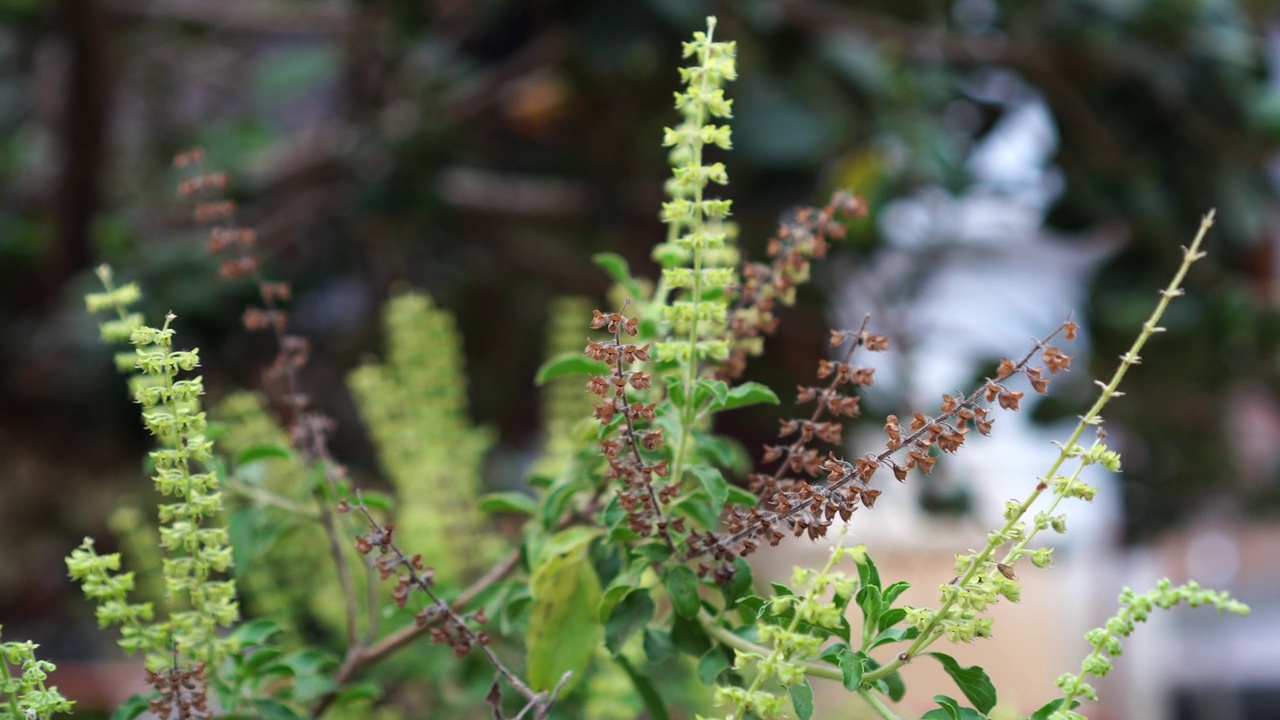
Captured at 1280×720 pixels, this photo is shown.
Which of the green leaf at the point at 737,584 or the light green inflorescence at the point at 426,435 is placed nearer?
the green leaf at the point at 737,584

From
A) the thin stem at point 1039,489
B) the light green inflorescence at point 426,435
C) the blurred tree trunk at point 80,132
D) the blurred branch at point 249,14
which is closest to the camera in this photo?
the thin stem at point 1039,489

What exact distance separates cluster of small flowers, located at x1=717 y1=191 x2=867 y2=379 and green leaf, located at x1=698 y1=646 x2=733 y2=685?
0.37 ft

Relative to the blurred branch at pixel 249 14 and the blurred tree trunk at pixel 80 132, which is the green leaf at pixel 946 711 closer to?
the blurred tree trunk at pixel 80 132

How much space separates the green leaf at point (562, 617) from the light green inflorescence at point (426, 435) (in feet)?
0.74

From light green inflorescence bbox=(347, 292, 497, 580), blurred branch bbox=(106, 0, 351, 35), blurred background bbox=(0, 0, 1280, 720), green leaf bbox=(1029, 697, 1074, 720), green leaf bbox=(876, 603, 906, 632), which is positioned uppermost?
blurred branch bbox=(106, 0, 351, 35)

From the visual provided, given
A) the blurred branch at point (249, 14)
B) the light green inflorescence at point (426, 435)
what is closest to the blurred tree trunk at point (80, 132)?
the blurred branch at point (249, 14)

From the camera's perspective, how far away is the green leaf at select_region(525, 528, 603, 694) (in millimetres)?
440

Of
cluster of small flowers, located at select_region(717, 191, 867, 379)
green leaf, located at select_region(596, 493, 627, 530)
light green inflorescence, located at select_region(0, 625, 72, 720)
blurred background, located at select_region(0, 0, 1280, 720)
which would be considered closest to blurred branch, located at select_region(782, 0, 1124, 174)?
blurred background, located at select_region(0, 0, 1280, 720)

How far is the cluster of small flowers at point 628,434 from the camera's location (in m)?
0.34

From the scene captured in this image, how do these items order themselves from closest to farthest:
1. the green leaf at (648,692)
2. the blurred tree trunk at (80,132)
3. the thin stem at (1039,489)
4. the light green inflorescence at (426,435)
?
the thin stem at (1039,489), the green leaf at (648,692), the light green inflorescence at (426,435), the blurred tree trunk at (80,132)

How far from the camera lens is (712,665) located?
1.26ft

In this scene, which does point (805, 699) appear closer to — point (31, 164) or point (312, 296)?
point (312, 296)

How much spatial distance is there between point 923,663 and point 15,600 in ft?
5.24

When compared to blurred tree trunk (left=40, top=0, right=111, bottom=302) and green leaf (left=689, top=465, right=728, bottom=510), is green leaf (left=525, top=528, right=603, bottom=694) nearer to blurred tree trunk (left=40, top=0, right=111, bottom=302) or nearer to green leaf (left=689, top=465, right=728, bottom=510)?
green leaf (left=689, top=465, right=728, bottom=510)
